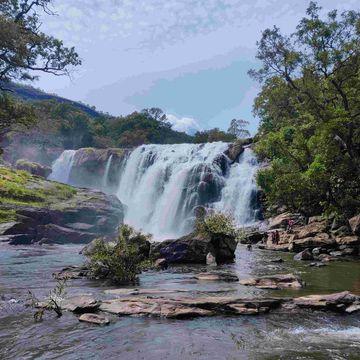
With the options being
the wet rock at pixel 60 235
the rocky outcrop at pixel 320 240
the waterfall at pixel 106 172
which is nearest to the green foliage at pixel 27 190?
the wet rock at pixel 60 235

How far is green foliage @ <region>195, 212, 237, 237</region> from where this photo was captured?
2362cm

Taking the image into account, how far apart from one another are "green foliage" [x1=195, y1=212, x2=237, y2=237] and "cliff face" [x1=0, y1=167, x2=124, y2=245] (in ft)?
72.0

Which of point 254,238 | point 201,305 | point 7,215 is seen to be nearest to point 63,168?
point 7,215

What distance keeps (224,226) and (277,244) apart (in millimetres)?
12002

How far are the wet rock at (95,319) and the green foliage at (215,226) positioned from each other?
13538 mm

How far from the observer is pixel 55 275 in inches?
730

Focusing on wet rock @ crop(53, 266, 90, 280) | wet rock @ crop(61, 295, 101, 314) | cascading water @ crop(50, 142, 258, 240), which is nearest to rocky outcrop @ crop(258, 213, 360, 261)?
cascading water @ crop(50, 142, 258, 240)

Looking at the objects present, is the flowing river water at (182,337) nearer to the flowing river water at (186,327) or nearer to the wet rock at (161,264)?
the flowing river water at (186,327)

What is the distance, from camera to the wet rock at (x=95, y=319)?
33.2 feet

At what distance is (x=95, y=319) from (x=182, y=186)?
44199 mm

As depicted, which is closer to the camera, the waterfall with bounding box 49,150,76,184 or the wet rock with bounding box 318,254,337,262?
the wet rock with bounding box 318,254,337,262

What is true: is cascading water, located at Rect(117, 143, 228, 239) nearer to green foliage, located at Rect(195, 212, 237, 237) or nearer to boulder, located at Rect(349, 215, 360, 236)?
boulder, located at Rect(349, 215, 360, 236)

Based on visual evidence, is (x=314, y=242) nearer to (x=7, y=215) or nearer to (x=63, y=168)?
(x=7, y=215)

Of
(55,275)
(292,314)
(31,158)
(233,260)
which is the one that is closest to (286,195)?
(233,260)
